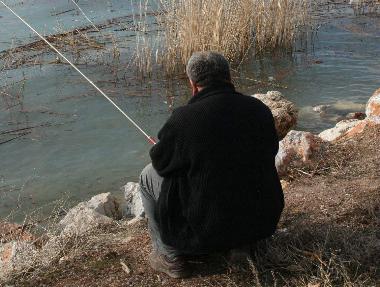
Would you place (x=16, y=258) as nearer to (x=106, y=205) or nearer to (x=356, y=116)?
(x=106, y=205)

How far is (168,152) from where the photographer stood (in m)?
2.69

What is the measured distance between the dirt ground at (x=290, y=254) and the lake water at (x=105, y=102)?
2.08 meters

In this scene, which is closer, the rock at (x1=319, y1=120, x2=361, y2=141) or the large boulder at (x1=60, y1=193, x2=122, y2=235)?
the large boulder at (x1=60, y1=193, x2=122, y2=235)

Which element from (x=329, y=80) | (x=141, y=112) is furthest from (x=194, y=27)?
(x=329, y=80)

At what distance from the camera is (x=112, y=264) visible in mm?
3307

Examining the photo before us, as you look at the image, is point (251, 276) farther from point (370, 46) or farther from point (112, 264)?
point (370, 46)

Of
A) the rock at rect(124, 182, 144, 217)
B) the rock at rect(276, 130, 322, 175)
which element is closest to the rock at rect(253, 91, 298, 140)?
the rock at rect(276, 130, 322, 175)

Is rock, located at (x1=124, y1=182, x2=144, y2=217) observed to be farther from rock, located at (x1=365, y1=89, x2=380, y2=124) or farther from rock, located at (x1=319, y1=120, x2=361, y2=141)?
rock, located at (x1=365, y1=89, x2=380, y2=124)

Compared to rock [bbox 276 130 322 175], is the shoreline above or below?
below

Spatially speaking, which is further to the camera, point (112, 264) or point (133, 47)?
point (133, 47)

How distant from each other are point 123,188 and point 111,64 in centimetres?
453

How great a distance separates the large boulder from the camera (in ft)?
13.2

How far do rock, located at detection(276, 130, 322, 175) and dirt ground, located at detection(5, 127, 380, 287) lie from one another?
44cm

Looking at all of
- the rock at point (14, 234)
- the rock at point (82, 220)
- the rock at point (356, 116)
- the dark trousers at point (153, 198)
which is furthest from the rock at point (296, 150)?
the rock at point (356, 116)
